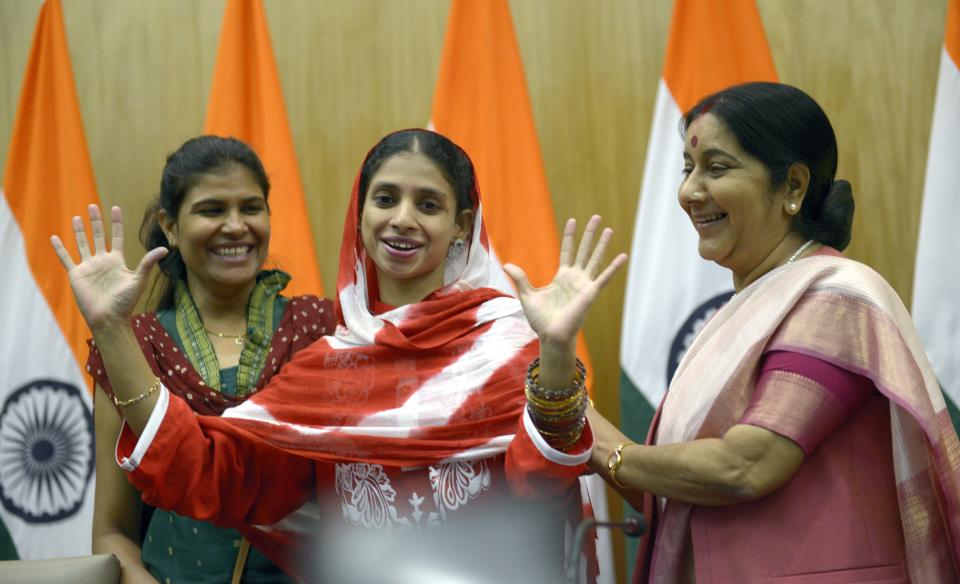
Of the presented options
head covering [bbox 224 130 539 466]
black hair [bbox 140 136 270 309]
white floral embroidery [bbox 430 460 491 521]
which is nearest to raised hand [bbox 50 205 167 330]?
head covering [bbox 224 130 539 466]

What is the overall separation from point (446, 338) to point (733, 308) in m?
0.54

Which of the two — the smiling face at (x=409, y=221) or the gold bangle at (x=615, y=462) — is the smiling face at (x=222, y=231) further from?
the gold bangle at (x=615, y=462)

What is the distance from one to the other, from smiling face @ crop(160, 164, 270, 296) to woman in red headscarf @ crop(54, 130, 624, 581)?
369 millimetres

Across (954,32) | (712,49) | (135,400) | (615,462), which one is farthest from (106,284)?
(954,32)

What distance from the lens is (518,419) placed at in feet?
6.10

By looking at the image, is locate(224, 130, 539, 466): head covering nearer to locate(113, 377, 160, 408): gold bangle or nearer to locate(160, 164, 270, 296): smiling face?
locate(113, 377, 160, 408): gold bangle

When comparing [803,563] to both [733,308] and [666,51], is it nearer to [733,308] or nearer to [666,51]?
[733,308]

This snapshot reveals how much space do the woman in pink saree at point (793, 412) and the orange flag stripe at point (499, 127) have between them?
42.5 inches

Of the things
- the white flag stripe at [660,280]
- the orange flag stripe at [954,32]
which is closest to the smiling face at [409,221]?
the white flag stripe at [660,280]

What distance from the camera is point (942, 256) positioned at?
8.96 feet

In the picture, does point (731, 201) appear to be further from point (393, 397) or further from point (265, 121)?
point (265, 121)

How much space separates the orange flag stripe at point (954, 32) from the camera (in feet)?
9.18

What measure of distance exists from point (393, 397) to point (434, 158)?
47 cm

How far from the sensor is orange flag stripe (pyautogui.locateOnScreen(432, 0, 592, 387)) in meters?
2.91
